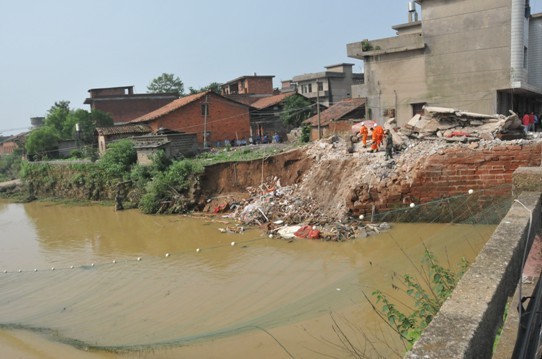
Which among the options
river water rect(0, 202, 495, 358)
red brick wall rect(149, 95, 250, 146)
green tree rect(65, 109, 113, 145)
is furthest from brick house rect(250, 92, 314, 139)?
river water rect(0, 202, 495, 358)

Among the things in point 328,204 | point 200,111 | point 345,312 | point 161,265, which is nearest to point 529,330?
point 345,312

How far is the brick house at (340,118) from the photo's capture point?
26688mm

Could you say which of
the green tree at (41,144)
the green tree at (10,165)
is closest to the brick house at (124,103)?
the green tree at (41,144)

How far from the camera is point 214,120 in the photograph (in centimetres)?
3209

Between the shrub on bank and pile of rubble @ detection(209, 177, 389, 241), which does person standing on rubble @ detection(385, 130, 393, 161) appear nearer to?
pile of rubble @ detection(209, 177, 389, 241)

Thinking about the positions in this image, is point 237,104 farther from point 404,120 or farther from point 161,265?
point 161,265

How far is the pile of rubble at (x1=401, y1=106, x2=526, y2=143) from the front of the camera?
1360 centimetres

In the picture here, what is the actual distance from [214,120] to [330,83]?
49.6 ft

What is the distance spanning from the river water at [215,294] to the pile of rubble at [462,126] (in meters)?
4.02

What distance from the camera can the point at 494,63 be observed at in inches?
693

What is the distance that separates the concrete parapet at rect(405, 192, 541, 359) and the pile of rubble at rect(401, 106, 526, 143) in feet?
38.5

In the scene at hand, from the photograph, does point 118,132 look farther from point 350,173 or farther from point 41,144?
point 350,173

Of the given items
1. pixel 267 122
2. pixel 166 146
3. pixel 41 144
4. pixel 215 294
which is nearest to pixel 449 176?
pixel 215 294

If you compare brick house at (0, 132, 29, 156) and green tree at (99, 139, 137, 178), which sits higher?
brick house at (0, 132, 29, 156)
